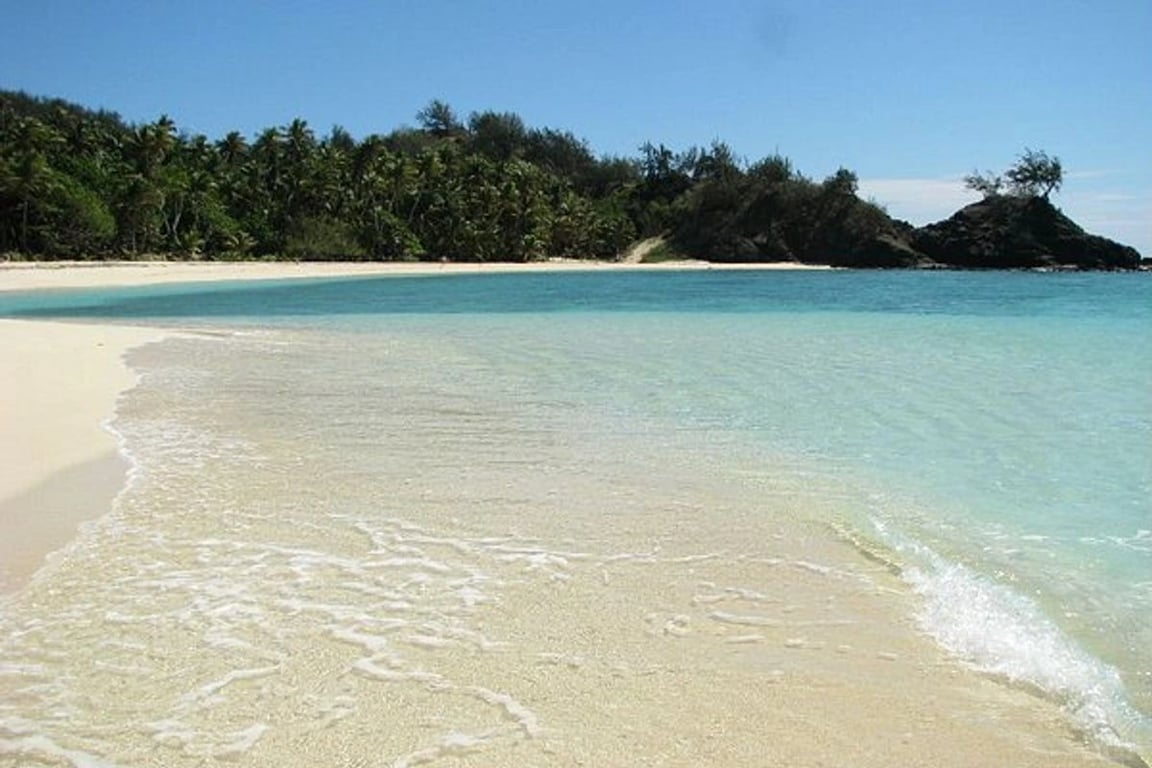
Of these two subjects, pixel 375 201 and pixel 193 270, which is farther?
pixel 375 201

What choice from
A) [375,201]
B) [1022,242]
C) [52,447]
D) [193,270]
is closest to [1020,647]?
[52,447]

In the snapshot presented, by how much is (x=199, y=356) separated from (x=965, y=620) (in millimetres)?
11548

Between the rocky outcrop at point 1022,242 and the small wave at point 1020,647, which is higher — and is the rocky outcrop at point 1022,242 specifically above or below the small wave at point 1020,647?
above

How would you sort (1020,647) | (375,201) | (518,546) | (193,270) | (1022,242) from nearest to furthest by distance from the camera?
(1020,647)
(518,546)
(193,270)
(375,201)
(1022,242)

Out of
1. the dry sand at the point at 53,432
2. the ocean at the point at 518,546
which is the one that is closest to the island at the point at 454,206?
the dry sand at the point at 53,432

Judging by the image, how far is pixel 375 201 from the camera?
6469cm

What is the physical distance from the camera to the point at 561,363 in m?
12.6

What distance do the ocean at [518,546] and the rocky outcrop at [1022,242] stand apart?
76.1m

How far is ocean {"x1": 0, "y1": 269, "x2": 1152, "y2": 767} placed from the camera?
10.0 ft

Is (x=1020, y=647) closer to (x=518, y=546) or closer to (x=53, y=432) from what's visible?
(x=518, y=546)

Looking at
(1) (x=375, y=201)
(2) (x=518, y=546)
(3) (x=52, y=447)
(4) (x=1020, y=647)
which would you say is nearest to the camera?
(4) (x=1020, y=647)

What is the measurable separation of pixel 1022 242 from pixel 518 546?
279ft

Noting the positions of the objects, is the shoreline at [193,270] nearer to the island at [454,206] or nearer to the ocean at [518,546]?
the island at [454,206]

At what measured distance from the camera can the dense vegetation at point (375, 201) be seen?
163 ft
